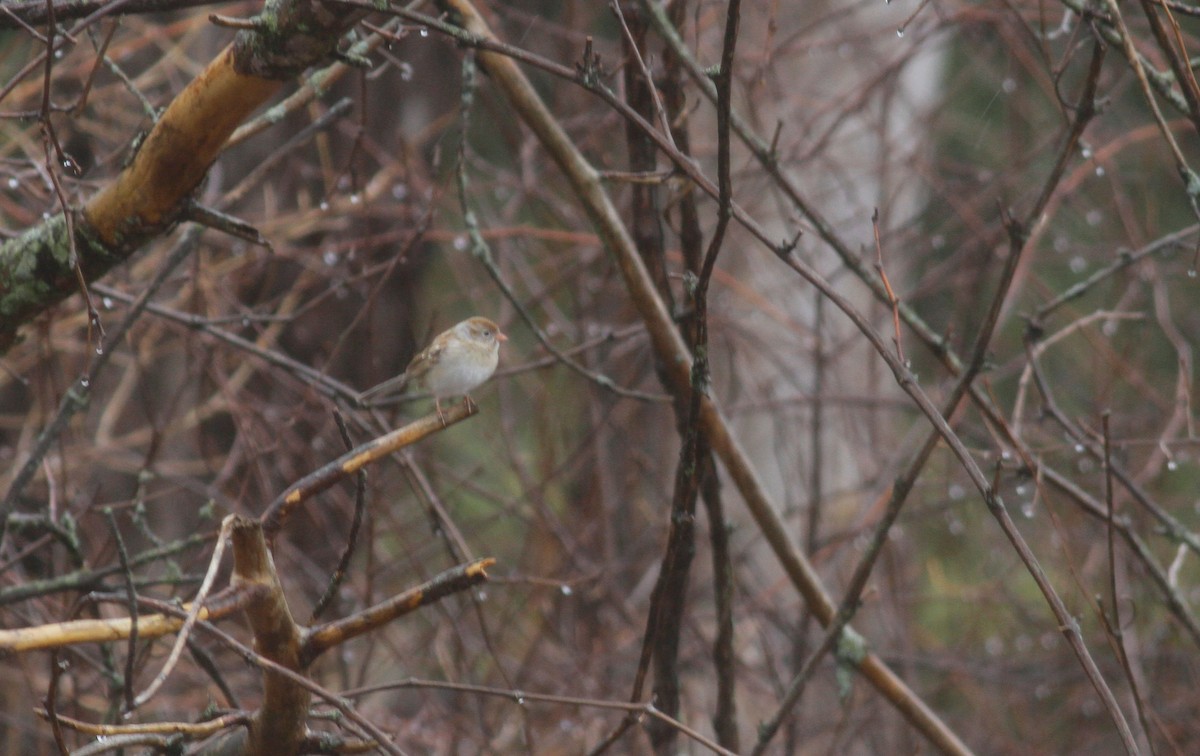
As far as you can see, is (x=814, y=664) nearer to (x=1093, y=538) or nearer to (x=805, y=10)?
(x=1093, y=538)

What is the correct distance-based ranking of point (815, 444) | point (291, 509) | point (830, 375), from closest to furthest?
point (291, 509) → point (815, 444) → point (830, 375)

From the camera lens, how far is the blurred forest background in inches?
105

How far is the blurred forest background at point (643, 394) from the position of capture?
8.77 feet

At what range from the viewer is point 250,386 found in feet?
20.3

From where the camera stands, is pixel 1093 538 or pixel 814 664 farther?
pixel 1093 538

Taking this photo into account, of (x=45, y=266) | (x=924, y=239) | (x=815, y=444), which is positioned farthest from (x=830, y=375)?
(x=45, y=266)

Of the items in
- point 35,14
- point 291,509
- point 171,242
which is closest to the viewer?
point 291,509

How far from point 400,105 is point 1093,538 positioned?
15.7ft

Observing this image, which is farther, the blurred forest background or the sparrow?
the sparrow

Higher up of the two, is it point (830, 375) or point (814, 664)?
point (830, 375)

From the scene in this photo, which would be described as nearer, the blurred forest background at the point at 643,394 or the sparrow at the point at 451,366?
the blurred forest background at the point at 643,394

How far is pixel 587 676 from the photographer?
14.8 feet

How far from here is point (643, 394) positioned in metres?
2.99

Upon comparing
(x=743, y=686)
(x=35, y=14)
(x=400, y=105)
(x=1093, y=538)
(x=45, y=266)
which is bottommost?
(x=743, y=686)
